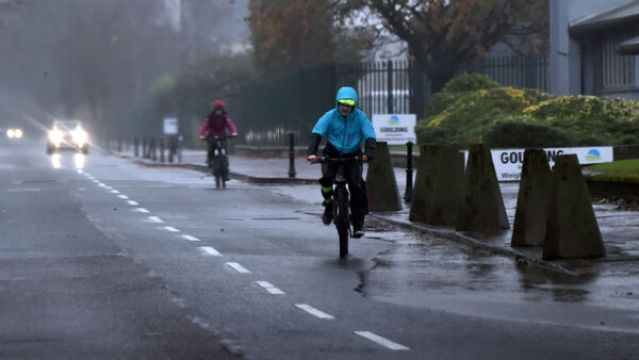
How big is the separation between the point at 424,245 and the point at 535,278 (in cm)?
365

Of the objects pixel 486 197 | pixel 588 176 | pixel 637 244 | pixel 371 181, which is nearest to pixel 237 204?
pixel 371 181

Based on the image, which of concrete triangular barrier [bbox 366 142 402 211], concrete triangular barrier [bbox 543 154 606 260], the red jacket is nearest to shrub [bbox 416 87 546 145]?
the red jacket

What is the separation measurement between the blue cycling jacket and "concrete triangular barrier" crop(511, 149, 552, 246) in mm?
1800

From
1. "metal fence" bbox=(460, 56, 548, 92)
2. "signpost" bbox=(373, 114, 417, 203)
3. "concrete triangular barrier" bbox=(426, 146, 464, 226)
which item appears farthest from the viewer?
"metal fence" bbox=(460, 56, 548, 92)

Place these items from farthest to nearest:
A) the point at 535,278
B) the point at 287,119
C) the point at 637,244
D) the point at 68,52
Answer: the point at 68,52, the point at 287,119, the point at 637,244, the point at 535,278

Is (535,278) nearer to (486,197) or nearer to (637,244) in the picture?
(637,244)

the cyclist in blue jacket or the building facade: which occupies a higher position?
the building facade

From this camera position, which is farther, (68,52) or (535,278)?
(68,52)

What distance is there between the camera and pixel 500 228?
18297 mm

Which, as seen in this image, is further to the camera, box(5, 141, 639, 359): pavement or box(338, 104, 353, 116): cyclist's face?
box(338, 104, 353, 116): cyclist's face

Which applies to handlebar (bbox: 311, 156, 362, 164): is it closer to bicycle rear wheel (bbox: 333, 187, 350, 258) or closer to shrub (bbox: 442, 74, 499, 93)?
bicycle rear wheel (bbox: 333, 187, 350, 258)

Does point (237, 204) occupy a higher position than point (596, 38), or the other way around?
point (596, 38)

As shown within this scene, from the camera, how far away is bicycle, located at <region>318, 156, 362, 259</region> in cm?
1638

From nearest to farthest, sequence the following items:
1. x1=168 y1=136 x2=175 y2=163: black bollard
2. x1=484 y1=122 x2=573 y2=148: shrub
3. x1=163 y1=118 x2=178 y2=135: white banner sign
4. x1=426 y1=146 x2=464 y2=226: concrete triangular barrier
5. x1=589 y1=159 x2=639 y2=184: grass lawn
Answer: x1=426 y1=146 x2=464 y2=226: concrete triangular barrier, x1=589 y1=159 x2=639 y2=184: grass lawn, x1=484 y1=122 x2=573 y2=148: shrub, x1=168 y1=136 x2=175 y2=163: black bollard, x1=163 y1=118 x2=178 y2=135: white banner sign
